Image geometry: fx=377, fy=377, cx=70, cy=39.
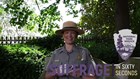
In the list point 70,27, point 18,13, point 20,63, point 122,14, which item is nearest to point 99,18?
point 18,13

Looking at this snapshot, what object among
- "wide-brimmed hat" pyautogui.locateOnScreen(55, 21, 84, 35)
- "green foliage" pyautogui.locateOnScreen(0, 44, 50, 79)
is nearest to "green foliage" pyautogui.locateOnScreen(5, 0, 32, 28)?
"green foliage" pyautogui.locateOnScreen(0, 44, 50, 79)

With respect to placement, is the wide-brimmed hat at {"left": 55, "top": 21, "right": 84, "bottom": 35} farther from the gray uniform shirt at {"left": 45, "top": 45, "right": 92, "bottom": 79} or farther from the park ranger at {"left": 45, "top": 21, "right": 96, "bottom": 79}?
the gray uniform shirt at {"left": 45, "top": 45, "right": 92, "bottom": 79}

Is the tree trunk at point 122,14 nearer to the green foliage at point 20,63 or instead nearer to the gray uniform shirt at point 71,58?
the green foliage at point 20,63

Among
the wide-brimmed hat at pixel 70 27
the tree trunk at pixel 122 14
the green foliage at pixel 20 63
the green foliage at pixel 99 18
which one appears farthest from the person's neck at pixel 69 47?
the green foliage at pixel 99 18

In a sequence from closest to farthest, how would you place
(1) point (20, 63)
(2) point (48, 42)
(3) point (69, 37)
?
1. (3) point (69, 37)
2. (1) point (20, 63)
3. (2) point (48, 42)

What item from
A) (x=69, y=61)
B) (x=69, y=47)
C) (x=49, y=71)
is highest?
(x=69, y=47)

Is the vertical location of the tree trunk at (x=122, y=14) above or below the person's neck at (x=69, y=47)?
above

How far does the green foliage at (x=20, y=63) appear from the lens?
29.5ft

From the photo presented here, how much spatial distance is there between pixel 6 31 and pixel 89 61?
1186 inches

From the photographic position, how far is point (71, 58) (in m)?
5.25

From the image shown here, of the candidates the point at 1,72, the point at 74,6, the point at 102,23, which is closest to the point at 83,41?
the point at 74,6

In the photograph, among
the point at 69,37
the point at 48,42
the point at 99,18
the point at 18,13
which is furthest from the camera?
the point at 99,18

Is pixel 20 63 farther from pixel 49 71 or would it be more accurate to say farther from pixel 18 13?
pixel 18 13

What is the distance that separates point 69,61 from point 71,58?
2.0 inches
